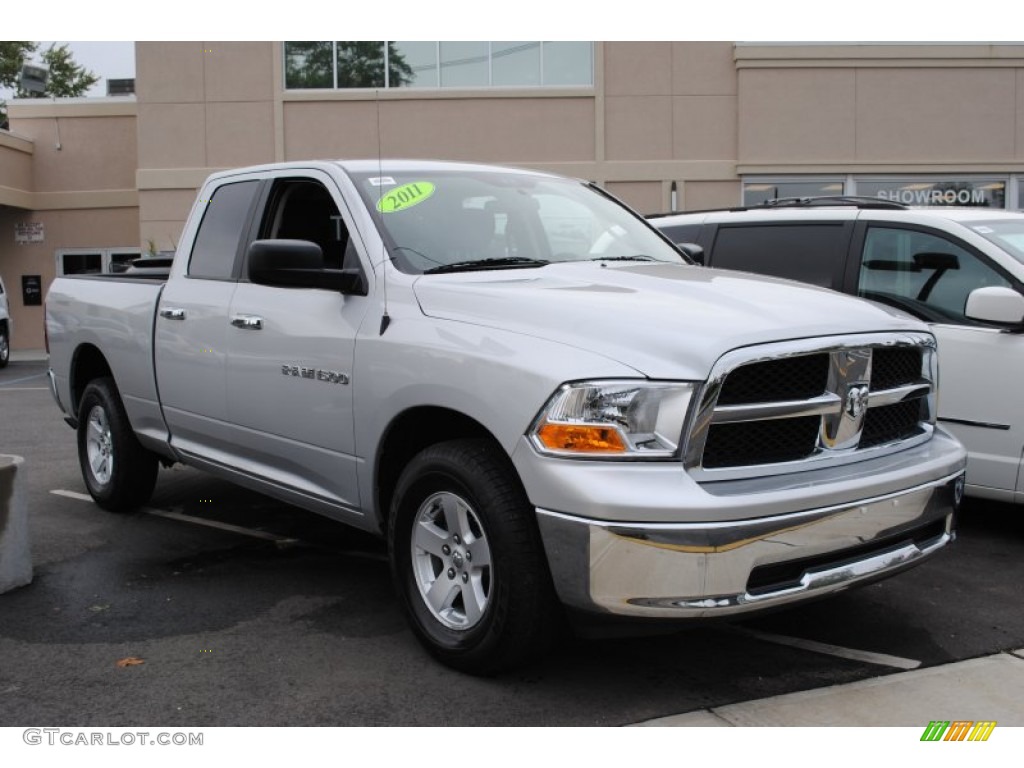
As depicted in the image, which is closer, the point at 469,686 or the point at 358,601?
the point at 469,686

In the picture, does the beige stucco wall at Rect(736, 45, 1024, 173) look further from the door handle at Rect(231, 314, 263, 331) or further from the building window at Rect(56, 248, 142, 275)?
the door handle at Rect(231, 314, 263, 331)

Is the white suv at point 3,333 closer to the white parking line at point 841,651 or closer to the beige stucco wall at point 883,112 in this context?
the beige stucco wall at point 883,112

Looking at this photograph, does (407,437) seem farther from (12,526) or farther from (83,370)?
(83,370)

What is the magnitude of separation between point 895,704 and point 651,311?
1.56 m

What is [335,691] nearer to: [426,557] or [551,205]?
[426,557]

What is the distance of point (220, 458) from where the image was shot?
5.42 meters

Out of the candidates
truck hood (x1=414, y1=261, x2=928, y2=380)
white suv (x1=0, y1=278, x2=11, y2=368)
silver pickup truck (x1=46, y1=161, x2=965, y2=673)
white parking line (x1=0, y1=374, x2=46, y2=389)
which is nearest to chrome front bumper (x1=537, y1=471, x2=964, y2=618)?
silver pickup truck (x1=46, y1=161, x2=965, y2=673)

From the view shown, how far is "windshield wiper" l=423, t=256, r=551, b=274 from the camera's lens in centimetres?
443

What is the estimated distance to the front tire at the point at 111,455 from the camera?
6438mm

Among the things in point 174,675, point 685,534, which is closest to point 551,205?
point 685,534

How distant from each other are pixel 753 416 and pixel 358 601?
2196 mm

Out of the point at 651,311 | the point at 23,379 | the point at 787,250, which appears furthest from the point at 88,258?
the point at 651,311

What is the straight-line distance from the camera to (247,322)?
16.5ft

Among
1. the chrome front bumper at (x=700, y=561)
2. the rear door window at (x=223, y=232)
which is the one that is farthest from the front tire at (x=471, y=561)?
the rear door window at (x=223, y=232)
